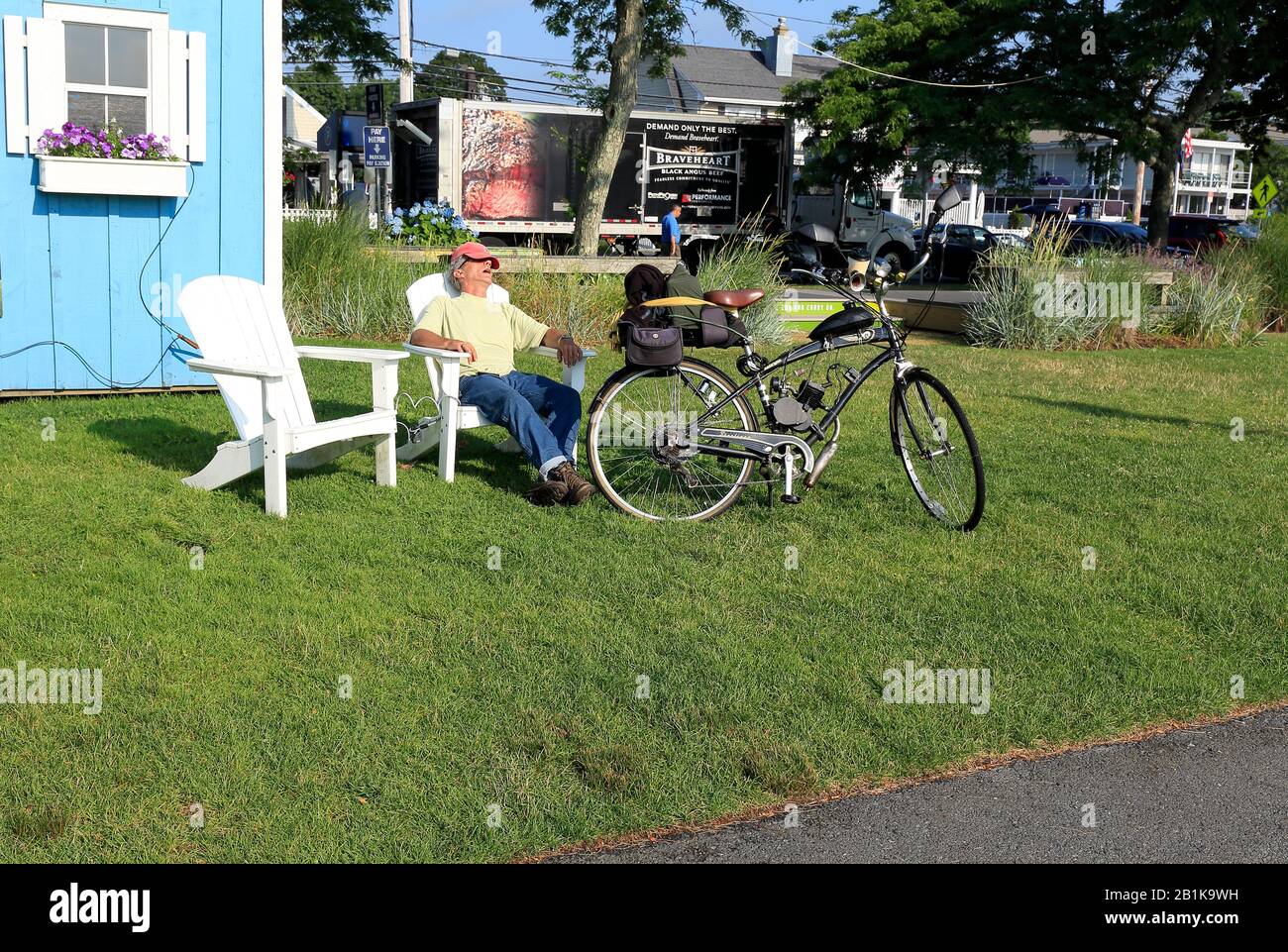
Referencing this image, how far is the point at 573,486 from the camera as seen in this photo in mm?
6512

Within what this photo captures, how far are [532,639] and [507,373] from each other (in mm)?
2737

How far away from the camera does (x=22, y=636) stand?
14.8 ft

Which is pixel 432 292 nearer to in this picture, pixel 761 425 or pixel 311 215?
pixel 761 425

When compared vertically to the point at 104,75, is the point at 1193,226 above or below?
above

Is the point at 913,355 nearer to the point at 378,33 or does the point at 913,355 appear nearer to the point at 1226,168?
the point at 378,33

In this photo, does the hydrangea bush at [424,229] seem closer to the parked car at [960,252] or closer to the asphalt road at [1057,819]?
the asphalt road at [1057,819]

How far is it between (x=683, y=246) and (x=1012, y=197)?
49263mm

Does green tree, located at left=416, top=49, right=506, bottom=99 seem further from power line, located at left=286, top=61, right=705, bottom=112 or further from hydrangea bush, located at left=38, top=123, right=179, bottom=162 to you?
hydrangea bush, located at left=38, top=123, right=179, bottom=162

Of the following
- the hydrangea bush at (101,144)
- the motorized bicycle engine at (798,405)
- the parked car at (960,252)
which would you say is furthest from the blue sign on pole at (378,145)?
the motorized bicycle engine at (798,405)

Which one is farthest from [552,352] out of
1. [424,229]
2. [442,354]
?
[424,229]

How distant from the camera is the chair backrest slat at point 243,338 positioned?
6449 mm

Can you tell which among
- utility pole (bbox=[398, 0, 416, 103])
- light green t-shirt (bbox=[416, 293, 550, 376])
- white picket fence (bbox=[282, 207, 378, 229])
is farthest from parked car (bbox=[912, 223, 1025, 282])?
light green t-shirt (bbox=[416, 293, 550, 376])

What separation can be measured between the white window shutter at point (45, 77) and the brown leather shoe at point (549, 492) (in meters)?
4.28

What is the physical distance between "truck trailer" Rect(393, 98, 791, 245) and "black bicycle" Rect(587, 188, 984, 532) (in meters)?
18.5
